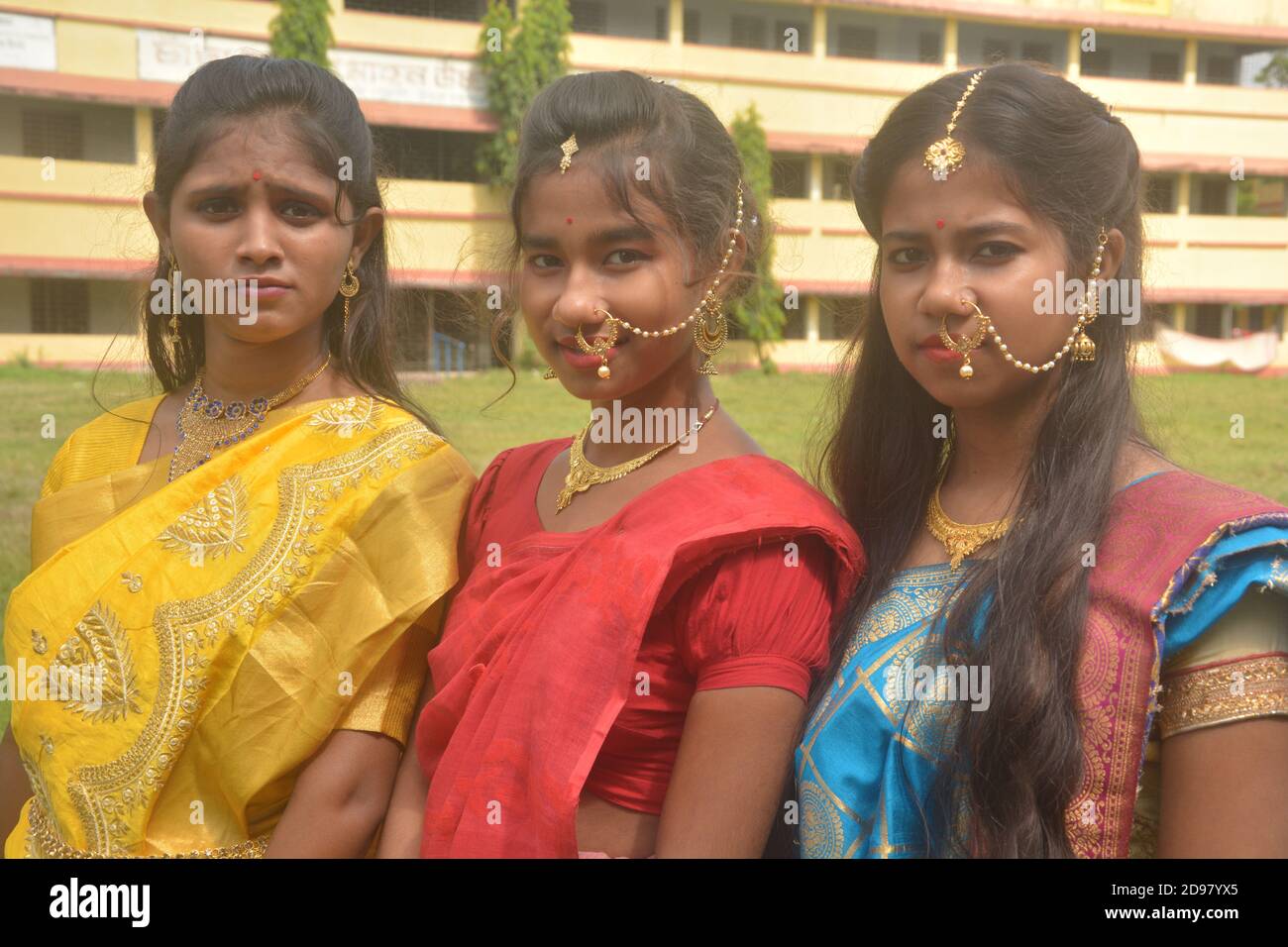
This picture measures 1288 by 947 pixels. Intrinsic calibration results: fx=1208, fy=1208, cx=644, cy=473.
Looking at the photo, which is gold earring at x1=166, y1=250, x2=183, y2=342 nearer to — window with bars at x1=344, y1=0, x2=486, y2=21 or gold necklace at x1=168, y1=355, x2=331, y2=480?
gold necklace at x1=168, y1=355, x2=331, y2=480

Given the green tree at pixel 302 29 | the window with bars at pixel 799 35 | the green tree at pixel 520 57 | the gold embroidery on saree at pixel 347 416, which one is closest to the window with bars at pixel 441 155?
the green tree at pixel 520 57

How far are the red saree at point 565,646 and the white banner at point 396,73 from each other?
1816cm

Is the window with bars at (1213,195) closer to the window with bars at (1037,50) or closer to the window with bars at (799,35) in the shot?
the window with bars at (1037,50)

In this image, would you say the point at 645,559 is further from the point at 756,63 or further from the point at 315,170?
the point at 756,63

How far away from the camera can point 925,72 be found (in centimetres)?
2030

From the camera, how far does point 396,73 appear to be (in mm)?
19375

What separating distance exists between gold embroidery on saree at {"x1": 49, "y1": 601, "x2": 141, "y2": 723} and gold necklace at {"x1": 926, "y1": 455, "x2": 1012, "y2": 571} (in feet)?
5.48

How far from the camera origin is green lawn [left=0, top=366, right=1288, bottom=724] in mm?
8984

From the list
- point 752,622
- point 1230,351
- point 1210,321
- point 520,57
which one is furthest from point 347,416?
point 1210,321

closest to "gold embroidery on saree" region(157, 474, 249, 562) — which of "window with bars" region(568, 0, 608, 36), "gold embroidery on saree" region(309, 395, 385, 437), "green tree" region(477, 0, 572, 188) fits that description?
"gold embroidery on saree" region(309, 395, 385, 437)

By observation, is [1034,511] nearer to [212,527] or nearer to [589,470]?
[589,470]

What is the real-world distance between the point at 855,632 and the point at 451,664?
0.79m

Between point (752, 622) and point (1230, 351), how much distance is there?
2470 cm
